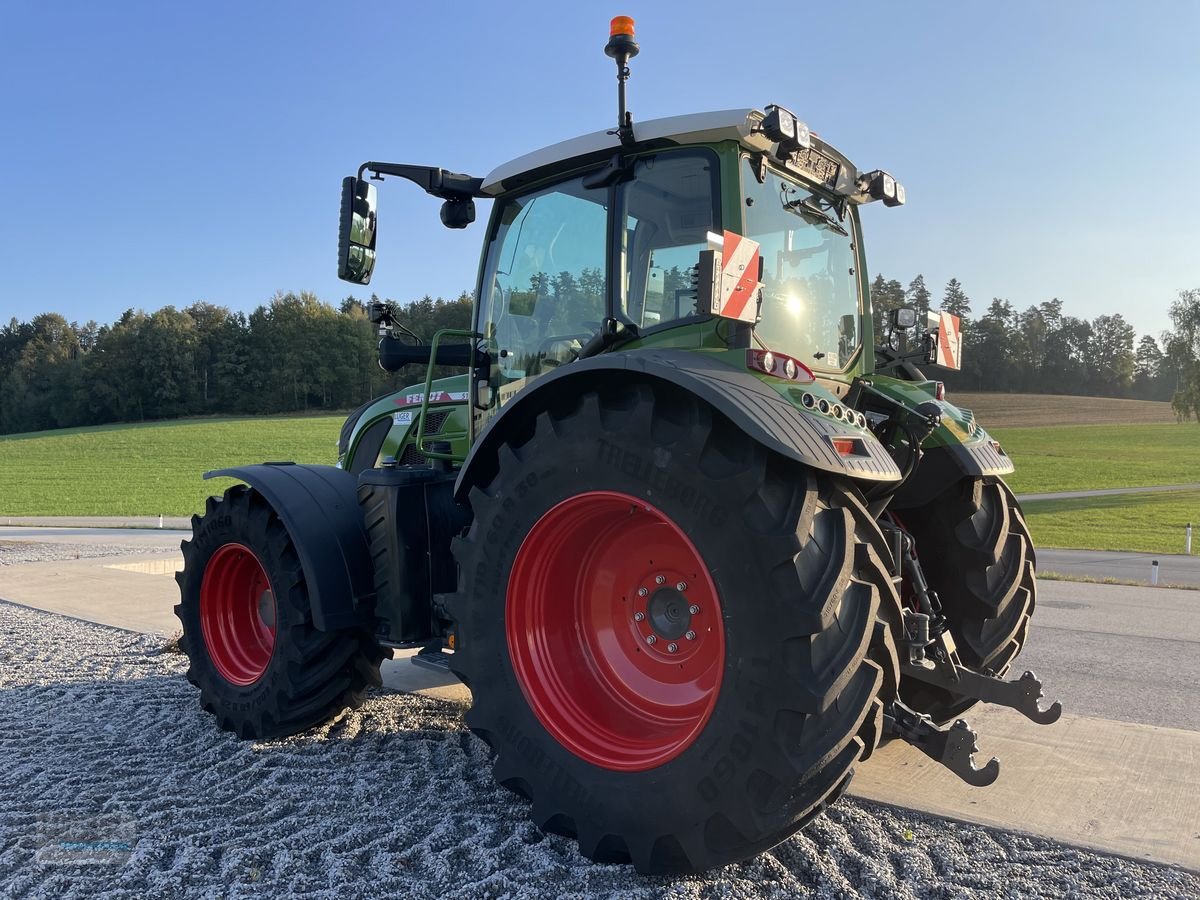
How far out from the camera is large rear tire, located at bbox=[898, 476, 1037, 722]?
11.4 ft

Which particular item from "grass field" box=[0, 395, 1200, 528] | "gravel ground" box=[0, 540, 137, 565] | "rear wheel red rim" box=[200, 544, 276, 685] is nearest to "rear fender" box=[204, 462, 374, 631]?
"rear wheel red rim" box=[200, 544, 276, 685]

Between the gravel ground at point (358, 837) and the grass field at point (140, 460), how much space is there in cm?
2091

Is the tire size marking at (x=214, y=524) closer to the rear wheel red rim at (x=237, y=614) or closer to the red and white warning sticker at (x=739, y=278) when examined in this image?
Result: the rear wheel red rim at (x=237, y=614)

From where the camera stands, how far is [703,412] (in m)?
2.52

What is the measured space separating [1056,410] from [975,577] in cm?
5938

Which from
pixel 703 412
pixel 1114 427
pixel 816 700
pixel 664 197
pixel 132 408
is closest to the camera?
pixel 816 700

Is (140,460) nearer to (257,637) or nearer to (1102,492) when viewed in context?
(257,637)

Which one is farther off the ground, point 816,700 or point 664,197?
point 664,197

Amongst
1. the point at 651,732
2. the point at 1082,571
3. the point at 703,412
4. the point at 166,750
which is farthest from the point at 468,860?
the point at 1082,571

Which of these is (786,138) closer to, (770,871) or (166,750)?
(770,871)

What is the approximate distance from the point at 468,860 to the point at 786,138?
8.63 feet

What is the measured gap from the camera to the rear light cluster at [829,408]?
8.41 feet

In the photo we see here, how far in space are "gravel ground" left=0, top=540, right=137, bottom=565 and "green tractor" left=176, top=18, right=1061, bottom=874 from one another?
32.0 feet

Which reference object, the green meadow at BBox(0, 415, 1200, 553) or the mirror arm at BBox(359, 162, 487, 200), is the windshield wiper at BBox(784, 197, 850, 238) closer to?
the mirror arm at BBox(359, 162, 487, 200)
